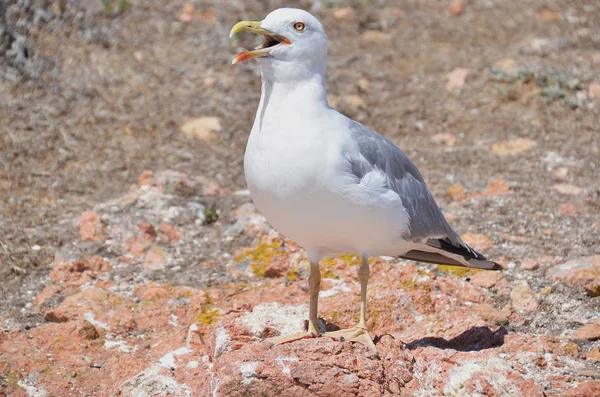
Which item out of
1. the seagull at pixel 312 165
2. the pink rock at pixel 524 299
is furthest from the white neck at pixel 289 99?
the pink rock at pixel 524 299

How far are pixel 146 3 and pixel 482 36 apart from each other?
4010 mm

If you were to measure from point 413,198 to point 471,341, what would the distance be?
84 centimetres

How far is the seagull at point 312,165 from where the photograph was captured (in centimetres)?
383

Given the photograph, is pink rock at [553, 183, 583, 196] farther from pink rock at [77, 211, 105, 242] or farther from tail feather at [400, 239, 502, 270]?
pink rock at [77, 211, 105, 242]

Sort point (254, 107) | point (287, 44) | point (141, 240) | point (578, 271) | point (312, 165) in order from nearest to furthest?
point (312, 165), point (287, 44), point (578, 271), point (141, 240), point (254, 107)

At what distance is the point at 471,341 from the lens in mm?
4445

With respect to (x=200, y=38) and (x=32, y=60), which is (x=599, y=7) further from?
(x=32, y=60)

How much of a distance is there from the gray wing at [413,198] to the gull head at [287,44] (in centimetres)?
43

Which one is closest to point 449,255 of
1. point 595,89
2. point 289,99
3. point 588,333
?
point 588,333

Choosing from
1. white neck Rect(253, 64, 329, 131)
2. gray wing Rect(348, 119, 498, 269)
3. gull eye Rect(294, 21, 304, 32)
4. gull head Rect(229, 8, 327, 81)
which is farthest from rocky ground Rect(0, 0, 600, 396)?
gull eye Rect(294, 21, 304, 32)

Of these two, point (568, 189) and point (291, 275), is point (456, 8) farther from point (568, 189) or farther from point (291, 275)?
point (291, 275)

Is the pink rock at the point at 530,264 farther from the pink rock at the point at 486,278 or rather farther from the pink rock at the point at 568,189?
the pink rock at the point at 568,189

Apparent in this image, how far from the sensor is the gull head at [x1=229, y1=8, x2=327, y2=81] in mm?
3955

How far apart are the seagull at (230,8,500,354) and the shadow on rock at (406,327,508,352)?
0.47 metres
